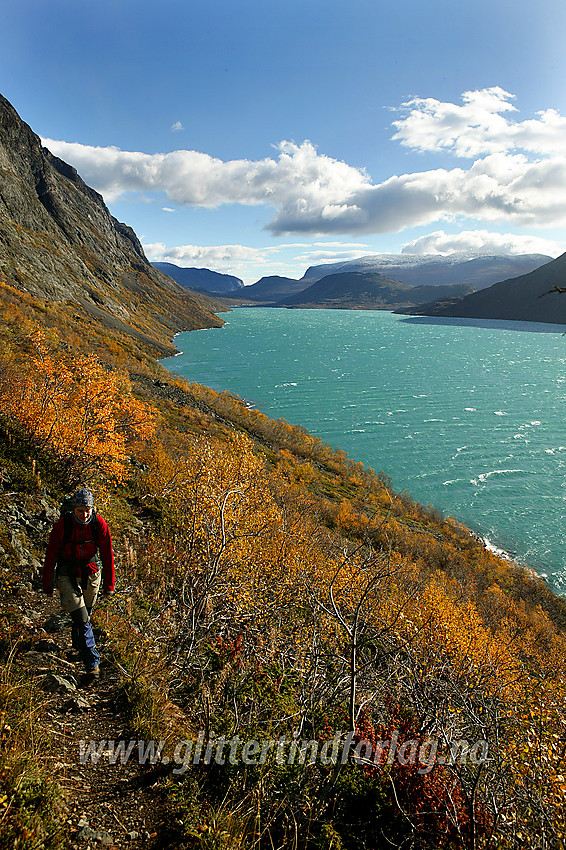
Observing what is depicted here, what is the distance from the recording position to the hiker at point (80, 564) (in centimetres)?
569

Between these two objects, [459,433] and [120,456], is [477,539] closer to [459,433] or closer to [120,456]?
[459,433]

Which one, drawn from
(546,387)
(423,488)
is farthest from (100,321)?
(546,387)

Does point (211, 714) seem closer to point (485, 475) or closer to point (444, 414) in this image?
point (485, 475)

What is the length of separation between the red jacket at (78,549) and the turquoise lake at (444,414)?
4015 centimetres

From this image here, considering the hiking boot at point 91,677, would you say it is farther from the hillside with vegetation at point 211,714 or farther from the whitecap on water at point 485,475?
the whitecap on water at point 485,475

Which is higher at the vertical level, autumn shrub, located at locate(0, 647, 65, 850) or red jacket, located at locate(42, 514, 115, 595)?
red jacket, located at locate(42, 514, 115, 595)

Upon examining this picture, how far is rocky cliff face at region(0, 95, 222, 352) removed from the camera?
249 feet

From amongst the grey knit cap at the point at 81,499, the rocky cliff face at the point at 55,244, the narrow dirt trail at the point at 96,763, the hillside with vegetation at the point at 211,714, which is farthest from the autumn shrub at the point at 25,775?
the rocky cliff face at the point at 55,244

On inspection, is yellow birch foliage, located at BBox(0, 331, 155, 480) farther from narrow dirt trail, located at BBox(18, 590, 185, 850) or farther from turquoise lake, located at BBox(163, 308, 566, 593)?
turquoise lake, located at BBox(163, 308, 566, 593)

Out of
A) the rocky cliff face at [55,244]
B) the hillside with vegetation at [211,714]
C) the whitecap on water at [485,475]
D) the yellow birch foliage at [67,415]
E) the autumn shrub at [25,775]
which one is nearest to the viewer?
the autumn shrub at [25,775]

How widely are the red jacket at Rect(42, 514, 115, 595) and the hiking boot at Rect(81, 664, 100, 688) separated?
104cm

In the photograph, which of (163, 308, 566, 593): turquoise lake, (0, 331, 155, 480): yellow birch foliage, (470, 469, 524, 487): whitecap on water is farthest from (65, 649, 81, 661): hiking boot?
(470, 469, 524, 487): whitecap on water

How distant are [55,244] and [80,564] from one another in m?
118

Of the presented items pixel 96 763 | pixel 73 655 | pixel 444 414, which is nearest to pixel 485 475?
pixel 444 414
